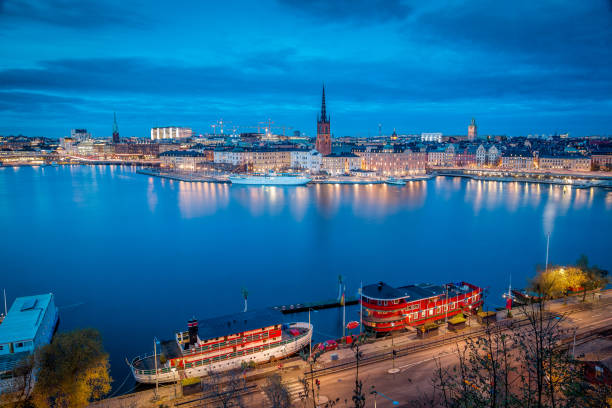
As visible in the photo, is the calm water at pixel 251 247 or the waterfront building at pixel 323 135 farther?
the waterfront building at pixel 323 135

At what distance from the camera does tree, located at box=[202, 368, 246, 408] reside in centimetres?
568

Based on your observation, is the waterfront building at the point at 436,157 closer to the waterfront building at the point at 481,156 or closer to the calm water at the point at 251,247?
the waterfront building at the point at 481,156

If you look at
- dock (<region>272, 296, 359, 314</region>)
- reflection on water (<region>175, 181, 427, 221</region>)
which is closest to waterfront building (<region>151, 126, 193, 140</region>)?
reflection on water (<region>175, 181, 427, 221</region>)

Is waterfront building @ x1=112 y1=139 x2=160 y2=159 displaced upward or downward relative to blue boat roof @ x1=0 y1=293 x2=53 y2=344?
upward

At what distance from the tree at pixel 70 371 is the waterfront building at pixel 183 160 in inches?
1860

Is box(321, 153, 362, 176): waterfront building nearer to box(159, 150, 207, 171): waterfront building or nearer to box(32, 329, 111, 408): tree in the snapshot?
box(159, 150, 207, 171): waterfront building

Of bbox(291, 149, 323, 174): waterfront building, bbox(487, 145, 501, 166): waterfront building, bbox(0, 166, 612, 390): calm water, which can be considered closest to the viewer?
bbox(0, 166, 612, 390): calm water

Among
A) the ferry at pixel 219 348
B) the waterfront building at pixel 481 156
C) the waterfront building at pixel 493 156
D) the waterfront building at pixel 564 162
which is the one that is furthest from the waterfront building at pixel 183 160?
the ferry at pixel 219 348

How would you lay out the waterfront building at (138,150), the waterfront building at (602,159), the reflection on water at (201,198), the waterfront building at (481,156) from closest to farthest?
1. the reflection on water at (201,198)
2. the waterfront building at (602,159)
3. the waterfront building at (481,156)
4. the waterfront building at (138,150)

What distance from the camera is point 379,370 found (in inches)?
261

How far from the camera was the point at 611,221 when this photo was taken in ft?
71.1

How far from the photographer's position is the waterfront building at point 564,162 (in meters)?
45.6

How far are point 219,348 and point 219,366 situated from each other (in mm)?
286

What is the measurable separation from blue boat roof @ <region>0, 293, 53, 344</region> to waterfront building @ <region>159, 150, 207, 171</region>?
4414 cm
